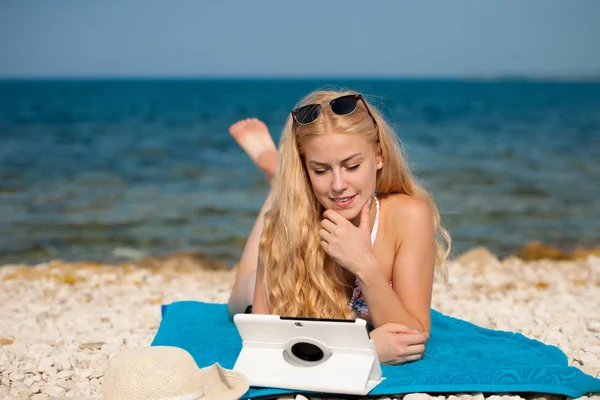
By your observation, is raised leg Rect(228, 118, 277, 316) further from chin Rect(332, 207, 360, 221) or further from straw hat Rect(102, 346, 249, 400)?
straw hat Rect(102, 346, 249, 400)

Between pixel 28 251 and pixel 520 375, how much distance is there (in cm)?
745

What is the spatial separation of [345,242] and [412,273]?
0.44 metres

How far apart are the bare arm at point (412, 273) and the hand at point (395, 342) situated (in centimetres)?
7

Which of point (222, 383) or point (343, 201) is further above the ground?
point (343, 201)

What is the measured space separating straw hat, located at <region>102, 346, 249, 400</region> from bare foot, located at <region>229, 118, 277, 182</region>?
254 cm

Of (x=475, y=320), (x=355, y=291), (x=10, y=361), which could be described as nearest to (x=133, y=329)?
(x=10, y=361)

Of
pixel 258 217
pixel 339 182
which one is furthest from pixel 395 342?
pixel 258 217

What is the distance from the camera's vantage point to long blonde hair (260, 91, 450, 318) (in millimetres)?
4031

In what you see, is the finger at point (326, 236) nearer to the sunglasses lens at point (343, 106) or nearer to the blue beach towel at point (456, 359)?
the sunglasses lens at point (343, 106)

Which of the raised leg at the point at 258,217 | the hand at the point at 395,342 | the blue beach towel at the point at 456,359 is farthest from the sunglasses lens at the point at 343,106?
the blue beach towel at the point at 456,359

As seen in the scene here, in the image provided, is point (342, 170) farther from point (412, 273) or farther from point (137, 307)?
point (137, 307)

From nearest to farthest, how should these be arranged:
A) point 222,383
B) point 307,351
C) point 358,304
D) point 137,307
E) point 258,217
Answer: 1. point 222,383
2. point 307,351
3. point 358,304
4. point 258,217
5. point 137,307

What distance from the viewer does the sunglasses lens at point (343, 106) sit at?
383 cm

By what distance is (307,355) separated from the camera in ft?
12.0
